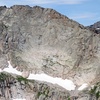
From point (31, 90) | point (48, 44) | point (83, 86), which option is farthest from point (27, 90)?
point (48, 44)

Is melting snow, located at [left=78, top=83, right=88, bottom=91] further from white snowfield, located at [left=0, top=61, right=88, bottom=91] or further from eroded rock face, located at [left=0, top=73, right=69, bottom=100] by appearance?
eroded rock face, located at [left=0, top=73, right=69, bottom=100]

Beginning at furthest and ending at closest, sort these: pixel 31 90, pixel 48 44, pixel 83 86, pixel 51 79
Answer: pixel 48 44, pixel 51 79, pixel 83 86, pixel 31 90

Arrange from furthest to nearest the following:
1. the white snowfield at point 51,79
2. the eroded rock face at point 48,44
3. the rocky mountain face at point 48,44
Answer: the eroded rock face at point 48,44, the rocky mountain face at point 48,44, the white snowfield at point 51,79

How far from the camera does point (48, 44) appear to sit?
168m

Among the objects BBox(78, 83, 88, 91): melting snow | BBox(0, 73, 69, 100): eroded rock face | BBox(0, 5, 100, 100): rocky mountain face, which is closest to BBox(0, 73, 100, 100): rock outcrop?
BBox(0, 73, 69, 100): eroded rock face

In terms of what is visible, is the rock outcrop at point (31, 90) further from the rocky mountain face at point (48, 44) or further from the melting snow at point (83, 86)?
the rocky mountain face at point (48, 44)

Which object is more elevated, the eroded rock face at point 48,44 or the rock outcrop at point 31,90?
the eroded rock face at point 48,44

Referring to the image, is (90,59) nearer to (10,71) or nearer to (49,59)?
(49,59)

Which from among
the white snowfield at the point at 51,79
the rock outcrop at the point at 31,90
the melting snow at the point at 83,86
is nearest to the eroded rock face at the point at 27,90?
the rock outcrop at the point at 31,90

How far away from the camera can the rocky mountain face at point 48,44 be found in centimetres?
16350

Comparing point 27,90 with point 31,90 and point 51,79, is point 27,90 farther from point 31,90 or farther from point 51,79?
point 51,79

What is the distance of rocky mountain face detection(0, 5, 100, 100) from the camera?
164m


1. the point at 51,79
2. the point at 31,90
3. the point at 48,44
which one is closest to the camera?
the point at 31,90

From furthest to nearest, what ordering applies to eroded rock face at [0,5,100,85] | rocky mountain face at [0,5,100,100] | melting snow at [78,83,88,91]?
eroded rock face at [0,5,100,85]
rocky mountain face at [0,5,100,100]
melting snow at [78,83,88,91]
